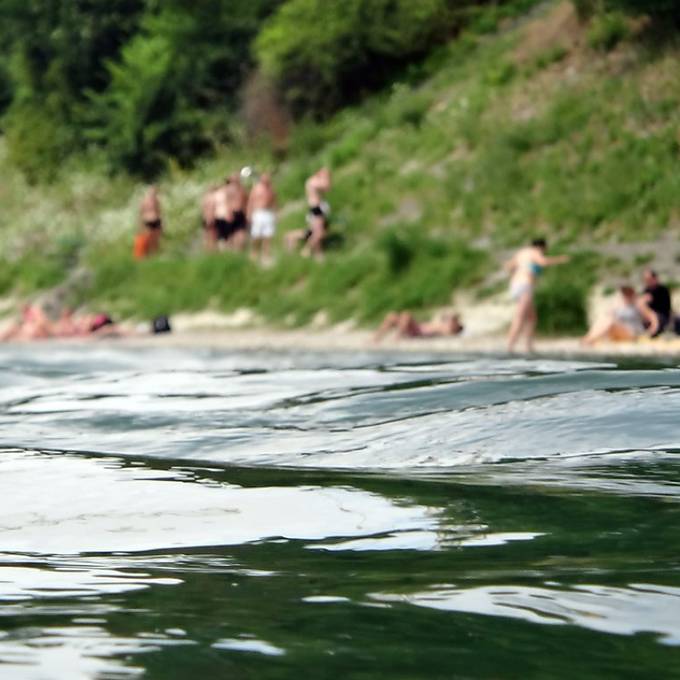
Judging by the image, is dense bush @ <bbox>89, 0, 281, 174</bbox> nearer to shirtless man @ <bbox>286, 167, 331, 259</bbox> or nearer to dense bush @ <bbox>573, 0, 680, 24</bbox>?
shirtless man @ <bbox>286, 167, 331, 259</bbox>

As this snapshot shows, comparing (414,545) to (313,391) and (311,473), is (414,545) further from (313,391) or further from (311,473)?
(313,391)

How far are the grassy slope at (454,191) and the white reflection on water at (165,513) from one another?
1752cm

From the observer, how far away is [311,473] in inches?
277

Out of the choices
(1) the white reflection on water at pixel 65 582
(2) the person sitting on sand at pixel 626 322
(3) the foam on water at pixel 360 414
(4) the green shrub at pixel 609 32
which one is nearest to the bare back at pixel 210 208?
(4) the green shrub at pixel 609 32

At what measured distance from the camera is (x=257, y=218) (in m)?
32.2

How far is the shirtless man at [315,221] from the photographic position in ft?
101

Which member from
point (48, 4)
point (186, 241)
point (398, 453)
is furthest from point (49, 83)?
point (398, 453)

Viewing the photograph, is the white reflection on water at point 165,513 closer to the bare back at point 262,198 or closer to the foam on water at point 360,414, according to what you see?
the foam on water at point 360,414

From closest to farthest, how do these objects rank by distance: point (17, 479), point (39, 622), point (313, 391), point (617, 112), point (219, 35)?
point (39, 622) → point (17, 479) → point (313, 391) → point (617, 112) → point (219, 35)

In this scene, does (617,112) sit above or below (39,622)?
above

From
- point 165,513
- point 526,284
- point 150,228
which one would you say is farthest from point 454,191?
point 165,513

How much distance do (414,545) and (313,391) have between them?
589 centimetres

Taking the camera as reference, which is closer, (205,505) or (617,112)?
(205,505)

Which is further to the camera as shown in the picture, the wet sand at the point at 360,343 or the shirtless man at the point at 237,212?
the shirtless man at the point at 237,212
